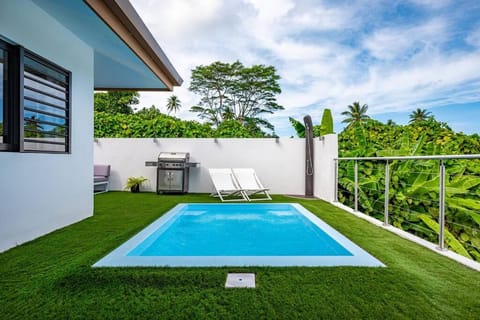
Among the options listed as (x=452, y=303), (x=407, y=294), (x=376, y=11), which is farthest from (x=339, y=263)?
(x=376, y=11)

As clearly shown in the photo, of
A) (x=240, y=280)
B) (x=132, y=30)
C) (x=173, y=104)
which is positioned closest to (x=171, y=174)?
(x=132, y=30)

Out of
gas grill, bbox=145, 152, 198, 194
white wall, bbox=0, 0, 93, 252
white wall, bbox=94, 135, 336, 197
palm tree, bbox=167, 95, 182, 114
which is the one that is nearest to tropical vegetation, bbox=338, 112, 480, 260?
white wall, bbox=94, 135, 336, 197

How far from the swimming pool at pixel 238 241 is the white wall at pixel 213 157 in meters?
2.98

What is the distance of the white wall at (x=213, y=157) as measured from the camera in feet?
32.1

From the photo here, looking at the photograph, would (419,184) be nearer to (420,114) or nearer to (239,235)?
(239,235)

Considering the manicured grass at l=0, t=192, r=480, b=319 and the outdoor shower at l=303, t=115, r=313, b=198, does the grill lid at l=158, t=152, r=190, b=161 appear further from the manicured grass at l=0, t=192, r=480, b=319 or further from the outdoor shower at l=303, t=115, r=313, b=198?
the manicured grass at l=0, t=192, r=480, b=319

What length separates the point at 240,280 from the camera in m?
2.74

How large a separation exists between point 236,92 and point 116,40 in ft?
71.8

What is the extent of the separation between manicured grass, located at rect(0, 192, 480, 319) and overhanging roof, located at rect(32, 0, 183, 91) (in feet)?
9.84

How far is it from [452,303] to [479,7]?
12818 mm

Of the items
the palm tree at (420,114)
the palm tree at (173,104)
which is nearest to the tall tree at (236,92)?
the palm tree at (173,104)

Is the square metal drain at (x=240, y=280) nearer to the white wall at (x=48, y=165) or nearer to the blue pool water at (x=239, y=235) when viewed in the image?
the blue pool water at (x=239, y=235)

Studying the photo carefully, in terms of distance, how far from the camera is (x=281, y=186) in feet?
32.2

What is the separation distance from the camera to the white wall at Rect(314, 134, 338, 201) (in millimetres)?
7719
